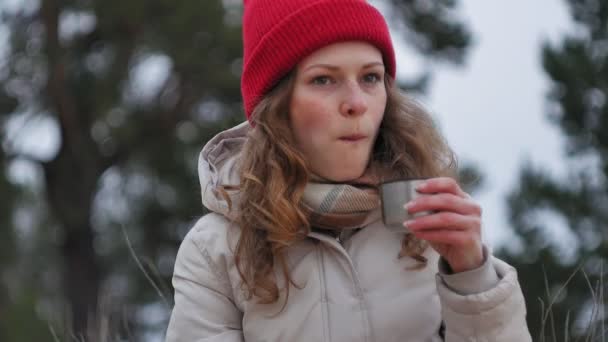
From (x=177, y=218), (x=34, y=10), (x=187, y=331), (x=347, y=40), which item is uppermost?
(x=347, y=40)

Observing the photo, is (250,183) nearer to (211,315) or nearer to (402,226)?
(211,315)

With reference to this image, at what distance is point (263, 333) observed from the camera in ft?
6.47

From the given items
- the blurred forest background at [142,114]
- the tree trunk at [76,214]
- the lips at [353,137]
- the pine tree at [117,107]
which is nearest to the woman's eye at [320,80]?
the lips at [353,137]

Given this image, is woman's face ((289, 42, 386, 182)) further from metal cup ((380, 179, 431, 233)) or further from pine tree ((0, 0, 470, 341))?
pine tree ((0, 0, 470, 341))

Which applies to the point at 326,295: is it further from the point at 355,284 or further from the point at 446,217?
the point at 446,217

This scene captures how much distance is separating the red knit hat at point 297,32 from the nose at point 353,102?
129mm

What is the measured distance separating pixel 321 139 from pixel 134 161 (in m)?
10.1

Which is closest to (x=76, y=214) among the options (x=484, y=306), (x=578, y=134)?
(x=578, y=134)

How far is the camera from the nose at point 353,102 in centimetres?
195

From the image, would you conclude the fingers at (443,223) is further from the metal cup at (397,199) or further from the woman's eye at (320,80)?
the woman's eye at (320,80)

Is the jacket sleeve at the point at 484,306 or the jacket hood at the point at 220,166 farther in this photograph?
the jacket hood at the point at 220,166

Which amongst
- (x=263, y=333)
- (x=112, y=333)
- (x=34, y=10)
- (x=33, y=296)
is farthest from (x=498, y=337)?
(x=34, y=10)

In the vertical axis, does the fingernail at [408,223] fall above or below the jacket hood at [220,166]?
above

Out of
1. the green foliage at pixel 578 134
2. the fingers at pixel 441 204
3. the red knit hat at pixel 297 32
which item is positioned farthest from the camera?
the green foliage at pixel 578 134
